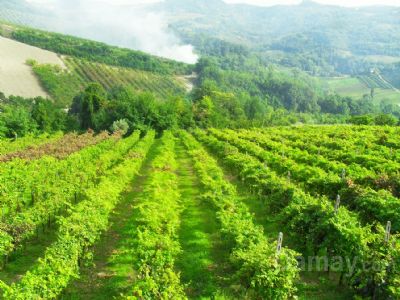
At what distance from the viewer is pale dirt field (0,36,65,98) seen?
431 ft

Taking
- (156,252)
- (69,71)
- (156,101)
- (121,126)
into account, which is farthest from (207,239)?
(69,71)

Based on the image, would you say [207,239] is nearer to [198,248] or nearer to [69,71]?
[198,248]

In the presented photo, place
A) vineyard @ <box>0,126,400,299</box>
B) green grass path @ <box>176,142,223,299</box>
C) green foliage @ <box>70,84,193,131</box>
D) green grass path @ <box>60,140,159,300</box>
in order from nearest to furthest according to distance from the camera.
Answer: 1. vineyard @ <box>0,126,400,299</box>
2. green grass path @ <box>60,140,159,300</box>
3. green grass path @ <box>176,142,223,299</box>
4. green foliage @ <box>70,84,193,131</box>

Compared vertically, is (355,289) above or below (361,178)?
below

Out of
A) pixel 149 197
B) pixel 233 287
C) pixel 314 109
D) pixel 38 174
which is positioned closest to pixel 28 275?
pixel 233 287

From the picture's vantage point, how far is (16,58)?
159 metres

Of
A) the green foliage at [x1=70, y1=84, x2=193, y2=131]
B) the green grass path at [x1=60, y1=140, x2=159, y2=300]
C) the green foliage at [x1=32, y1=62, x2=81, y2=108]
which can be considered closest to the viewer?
the green grass path at [x1=60, y1=140, x2=159, y2=300]

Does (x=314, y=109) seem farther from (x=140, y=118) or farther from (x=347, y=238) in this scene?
(x=347, y=238)

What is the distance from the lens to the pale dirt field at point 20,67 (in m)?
132

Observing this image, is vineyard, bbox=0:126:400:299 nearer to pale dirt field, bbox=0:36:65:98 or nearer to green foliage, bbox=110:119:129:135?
green foliage, bbox=110:119:129:135

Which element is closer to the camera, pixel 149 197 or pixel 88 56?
pixel 149 197

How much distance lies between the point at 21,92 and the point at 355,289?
13644 cm

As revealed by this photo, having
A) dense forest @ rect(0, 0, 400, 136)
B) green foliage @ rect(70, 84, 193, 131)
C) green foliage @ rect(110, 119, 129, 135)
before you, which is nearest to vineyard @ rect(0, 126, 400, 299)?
green foliage @ rect(110, 119, 129, 135)

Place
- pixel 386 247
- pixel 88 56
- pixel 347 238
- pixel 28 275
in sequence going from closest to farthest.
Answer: pixel 28 275 < pixel 386 247 < pixel 347 238 < pixel 88 56
